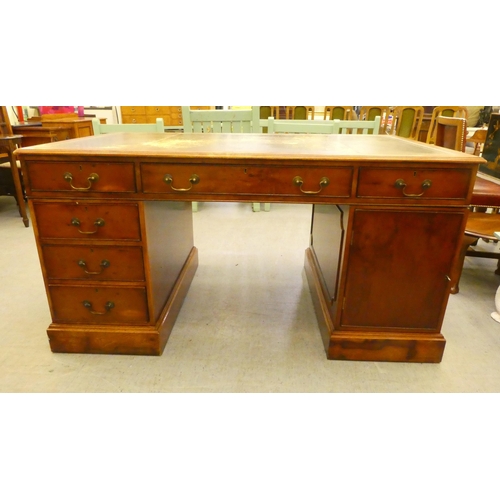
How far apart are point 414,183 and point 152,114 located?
19.5 feet

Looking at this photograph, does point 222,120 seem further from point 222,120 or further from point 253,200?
point 253,200

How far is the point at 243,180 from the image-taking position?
1354mm

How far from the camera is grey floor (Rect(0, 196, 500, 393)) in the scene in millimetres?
1430

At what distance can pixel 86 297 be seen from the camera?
4.99ft

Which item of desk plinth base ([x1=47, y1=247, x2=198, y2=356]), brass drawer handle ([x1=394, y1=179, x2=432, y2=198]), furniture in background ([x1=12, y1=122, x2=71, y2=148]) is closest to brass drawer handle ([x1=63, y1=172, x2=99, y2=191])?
desk plinth base ([x1=47, y1=247, x2=198, y2=356])

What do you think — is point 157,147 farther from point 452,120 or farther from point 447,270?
point 452,120

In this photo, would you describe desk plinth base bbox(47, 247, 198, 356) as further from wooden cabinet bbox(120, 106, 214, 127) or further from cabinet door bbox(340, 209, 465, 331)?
wooden cabinet bbox(120, 106, 214, 127)

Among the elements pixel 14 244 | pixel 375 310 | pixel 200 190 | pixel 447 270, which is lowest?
pixel 14 244

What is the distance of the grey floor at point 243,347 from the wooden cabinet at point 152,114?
437 centimetres

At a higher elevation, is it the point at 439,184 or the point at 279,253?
the point at 439,184

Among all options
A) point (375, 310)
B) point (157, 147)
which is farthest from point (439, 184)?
point (157, 147)

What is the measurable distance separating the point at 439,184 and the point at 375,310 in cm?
53

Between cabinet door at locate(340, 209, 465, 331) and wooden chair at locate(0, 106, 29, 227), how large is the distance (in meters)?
2.79

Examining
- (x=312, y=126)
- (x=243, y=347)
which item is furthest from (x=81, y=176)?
(x=312, y=126)
